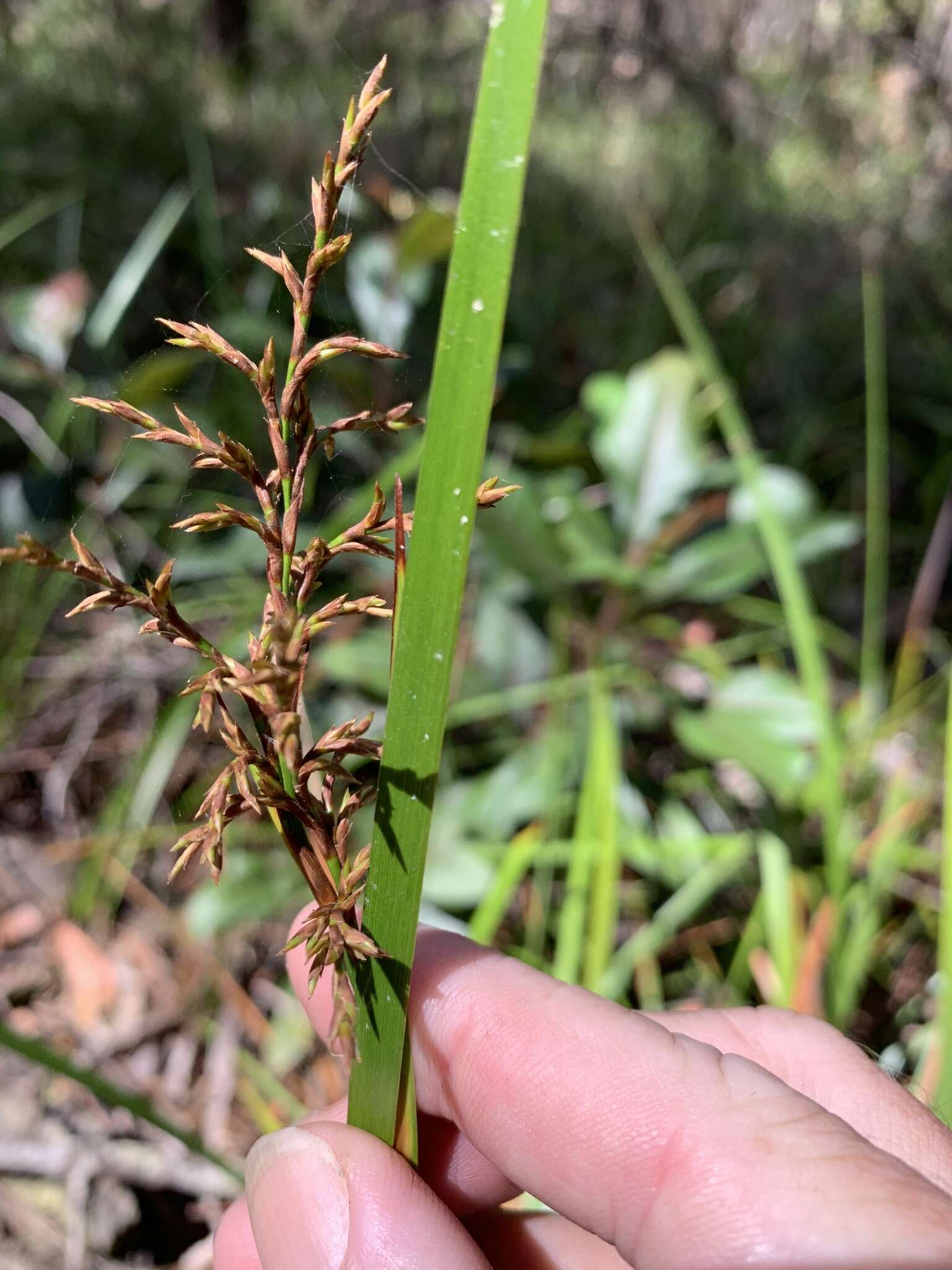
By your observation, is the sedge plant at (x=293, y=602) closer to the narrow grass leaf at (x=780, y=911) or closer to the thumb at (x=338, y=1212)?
the thumb at (x=338, y=1212)

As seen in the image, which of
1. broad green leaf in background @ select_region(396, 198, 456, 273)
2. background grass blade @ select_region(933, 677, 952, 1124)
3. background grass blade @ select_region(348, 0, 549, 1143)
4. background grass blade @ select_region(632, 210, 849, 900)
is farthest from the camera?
broad green leaf in background @ select_region(396, 198, 456, 273)

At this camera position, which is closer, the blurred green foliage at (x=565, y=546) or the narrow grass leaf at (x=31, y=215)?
the blurred green foliage at (x=565, y=546)

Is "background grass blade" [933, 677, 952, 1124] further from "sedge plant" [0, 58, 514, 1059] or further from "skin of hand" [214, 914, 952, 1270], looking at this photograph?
"sedge plant" [0, 58, 514, 1059]

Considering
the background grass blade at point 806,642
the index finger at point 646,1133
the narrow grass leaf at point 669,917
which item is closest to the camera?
the index finger at point 646,1133

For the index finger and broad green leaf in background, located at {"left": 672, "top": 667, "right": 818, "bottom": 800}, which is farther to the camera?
broad green leaf in background, located at {"left": 672, "top": 667, "right": 818, "bottom": 800}

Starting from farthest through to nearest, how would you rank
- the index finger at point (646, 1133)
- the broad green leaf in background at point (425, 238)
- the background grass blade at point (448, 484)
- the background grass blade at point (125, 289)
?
1. the background grass blade at point (125, 289)
2. the broad green leaf in background at point (425, 238)
3. the index finger at point (646, 1133)
4. the background grass blade at point (448, 484)

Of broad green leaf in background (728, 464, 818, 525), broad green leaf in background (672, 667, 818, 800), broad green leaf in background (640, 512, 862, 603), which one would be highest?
broad green leaf in background (728, 464, 818, 525)

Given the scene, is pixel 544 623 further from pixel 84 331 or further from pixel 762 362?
pixel 762 362

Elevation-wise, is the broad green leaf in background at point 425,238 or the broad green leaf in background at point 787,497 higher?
the broad green leaf in background at point 425,238

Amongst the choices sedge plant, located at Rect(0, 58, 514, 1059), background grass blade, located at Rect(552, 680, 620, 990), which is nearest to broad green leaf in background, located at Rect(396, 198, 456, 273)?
background grass blade, located at Rect(552, 680, 620, 990)

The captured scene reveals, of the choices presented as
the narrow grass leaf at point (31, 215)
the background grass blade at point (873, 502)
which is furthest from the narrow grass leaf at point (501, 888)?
the narrow grass leaf at point (31, 215)
